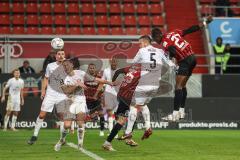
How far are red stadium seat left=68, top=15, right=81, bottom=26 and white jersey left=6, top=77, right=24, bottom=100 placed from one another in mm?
7001

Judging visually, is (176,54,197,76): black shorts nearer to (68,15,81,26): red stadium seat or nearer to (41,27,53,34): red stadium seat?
(41,27,53,34): red stadium seat

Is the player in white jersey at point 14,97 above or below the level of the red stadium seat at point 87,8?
below

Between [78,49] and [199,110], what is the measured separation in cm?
560

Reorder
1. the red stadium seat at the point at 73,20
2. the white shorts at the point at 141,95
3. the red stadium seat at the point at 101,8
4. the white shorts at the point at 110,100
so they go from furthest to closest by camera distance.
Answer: the red stadium seat at the point at 101,8 → the red stadium seat at the point at 73,20 → the white shorts at the point at 110,100 → the white shorts at the point at 141,95

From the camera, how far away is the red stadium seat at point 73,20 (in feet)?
101

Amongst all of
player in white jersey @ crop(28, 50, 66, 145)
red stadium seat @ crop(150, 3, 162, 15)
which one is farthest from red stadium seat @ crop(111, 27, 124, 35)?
player in white jersey @ crop(28, 50, 66, 145)

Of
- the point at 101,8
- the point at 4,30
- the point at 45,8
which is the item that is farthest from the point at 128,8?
the point at 4,30

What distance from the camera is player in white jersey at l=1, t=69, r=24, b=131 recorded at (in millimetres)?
A: 24234

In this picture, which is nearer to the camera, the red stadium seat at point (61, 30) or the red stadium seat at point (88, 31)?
the red stadium seat at point (61, 30)

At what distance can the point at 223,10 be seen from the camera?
101 feet

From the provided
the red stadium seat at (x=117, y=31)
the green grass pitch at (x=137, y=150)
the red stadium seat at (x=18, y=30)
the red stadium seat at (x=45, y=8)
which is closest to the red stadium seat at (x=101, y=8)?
the red stadium seat at (x=117, y=31)

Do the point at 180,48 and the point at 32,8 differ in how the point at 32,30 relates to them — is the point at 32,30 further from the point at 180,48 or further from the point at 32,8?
the point at 180,48

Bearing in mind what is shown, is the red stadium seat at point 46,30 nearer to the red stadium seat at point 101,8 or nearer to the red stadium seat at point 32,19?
the red stadium seat at point 32,19

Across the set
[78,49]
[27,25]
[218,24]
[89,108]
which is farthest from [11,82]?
[218,24]
